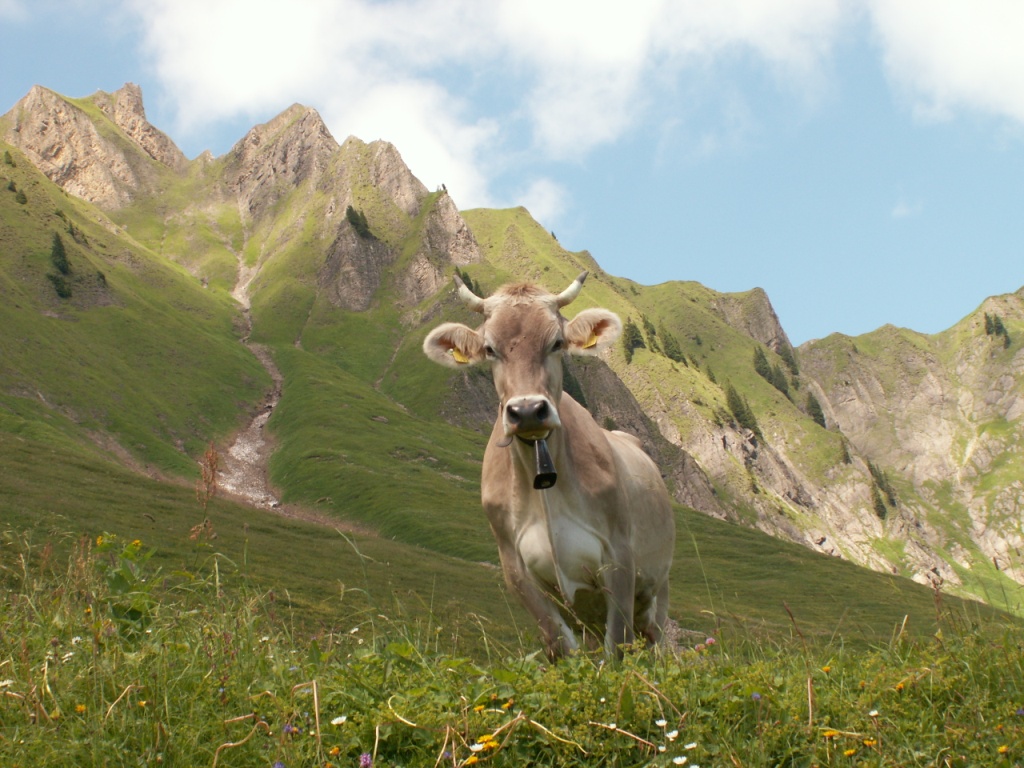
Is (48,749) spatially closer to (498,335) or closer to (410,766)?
(410,766)

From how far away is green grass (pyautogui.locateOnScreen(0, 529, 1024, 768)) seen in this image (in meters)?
4.69

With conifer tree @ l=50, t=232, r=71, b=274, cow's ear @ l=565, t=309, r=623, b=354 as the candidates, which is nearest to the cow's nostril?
cow's ear @ l=565, t=309, r=623, b=354

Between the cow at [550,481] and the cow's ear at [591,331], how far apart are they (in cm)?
1

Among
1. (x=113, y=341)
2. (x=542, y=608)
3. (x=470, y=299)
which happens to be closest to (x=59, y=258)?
(x=113, y=341)

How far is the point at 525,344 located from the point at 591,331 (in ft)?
3.48

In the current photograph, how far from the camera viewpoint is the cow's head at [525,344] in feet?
26.2

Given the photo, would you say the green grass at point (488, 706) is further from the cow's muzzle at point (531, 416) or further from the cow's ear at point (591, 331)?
the cow's ear at point (591, 331)

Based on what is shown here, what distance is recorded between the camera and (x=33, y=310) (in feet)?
404

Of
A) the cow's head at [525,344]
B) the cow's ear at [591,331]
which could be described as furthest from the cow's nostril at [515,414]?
the cow's ear at [591,331]

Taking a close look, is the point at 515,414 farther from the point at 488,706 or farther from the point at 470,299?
the point at 488,706

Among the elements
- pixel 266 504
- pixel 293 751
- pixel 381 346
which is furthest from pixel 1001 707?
pixel 381 346

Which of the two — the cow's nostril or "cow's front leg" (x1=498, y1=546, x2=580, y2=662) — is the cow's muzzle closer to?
the cow's nostril

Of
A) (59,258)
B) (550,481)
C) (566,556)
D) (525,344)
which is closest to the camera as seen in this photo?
(550,481)

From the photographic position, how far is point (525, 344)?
8688 millimetres
